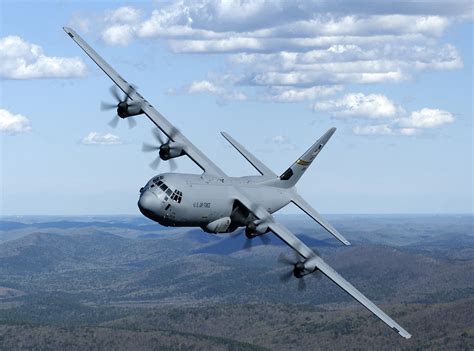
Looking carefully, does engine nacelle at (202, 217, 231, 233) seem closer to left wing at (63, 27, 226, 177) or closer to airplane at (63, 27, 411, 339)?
airplane at (63, 27, 411, 339)

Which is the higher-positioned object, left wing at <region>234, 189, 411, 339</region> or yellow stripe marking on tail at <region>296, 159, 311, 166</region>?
yellow stripe marking on tail at <region>296, 159, 311, 166</region>

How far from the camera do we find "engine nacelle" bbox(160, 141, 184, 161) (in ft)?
342

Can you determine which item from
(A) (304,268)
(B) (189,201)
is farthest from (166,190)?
(A) (304,268)

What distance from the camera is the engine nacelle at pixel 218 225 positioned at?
316 ft

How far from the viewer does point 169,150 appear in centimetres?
10438

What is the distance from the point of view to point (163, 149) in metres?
104

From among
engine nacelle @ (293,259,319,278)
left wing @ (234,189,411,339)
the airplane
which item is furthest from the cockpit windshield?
engine nacelle @ (293,259,319,278)

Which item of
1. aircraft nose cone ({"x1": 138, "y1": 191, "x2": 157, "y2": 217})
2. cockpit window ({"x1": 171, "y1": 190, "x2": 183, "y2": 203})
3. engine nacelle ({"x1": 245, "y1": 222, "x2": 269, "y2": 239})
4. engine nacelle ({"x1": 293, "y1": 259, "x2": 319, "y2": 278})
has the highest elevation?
cockpit window ({"x1": 171, "y1": 190, "x2": 183, "y2": 203})

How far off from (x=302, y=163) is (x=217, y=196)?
26806 millimetres

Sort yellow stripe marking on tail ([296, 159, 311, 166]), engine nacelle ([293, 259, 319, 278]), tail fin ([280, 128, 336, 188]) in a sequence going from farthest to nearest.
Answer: yellow stripe marking on tail ([296, 159, 311, 166])
tail fin ([280, 128, 336, 188])
engine nacelle ([293, 259, 319, 278])

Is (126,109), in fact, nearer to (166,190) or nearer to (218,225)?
(166,190)

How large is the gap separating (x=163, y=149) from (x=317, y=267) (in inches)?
896

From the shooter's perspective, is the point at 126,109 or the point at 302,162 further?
the point at 302,162

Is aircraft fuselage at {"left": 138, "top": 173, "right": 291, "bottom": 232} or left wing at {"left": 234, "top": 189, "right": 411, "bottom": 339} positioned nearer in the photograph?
aircraft fuselage at {"left": 138, "top": 173, "right": 291, "bottom": 232}
